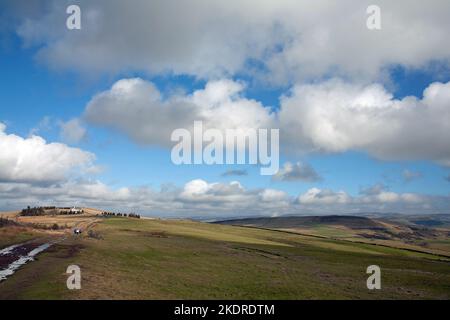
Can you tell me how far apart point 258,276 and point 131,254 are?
26876 mm

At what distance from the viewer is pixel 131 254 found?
220 feet

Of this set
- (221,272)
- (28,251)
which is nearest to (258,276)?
(221,272)
